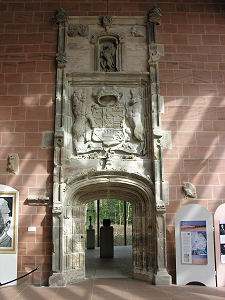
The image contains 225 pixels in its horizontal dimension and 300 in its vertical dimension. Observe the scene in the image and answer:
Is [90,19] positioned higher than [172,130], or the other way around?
[90,19]

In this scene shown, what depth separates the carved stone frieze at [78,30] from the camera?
6844mm

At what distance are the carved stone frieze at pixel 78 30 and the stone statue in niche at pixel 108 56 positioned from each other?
18.0 inches

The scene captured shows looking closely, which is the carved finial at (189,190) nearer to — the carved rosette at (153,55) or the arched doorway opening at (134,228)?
the arched doorway opening at (134,228)

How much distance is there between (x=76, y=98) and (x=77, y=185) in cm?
177

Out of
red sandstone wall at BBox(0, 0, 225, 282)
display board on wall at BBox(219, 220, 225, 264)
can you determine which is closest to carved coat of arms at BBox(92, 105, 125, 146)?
red sandstone wall at BBox(0, 0, 225, 282)

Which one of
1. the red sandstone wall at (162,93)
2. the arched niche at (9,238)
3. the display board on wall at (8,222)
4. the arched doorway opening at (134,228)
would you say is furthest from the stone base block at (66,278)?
the display board on wall at (8,222)

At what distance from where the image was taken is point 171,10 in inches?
279

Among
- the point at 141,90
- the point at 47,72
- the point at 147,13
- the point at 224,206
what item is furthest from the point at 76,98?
the point at 224,206

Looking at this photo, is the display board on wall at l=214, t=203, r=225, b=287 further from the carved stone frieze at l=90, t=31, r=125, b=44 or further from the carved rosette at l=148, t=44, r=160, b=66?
the carved stone frieze at l=90, t=31, r=125, b=44

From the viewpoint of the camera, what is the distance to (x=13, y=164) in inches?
244

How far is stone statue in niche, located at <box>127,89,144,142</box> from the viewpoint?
252 inches

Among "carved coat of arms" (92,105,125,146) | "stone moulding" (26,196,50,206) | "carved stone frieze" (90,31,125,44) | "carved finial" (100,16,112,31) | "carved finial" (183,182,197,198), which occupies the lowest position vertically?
"stone moulding" (26,196,50,206)

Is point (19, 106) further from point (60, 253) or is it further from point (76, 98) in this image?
point (60, 253)

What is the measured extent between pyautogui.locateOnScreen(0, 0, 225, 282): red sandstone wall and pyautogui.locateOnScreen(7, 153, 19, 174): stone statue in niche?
97 mm
